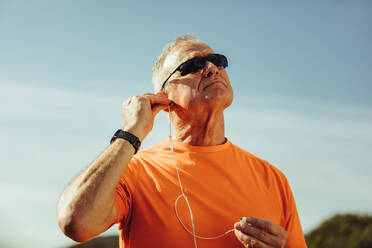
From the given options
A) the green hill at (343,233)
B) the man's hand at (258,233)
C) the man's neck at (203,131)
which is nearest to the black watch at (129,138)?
the man's neck at (203,131)

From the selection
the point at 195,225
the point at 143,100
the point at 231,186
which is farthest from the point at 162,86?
the point at 195,225

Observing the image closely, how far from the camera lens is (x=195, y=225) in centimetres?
279

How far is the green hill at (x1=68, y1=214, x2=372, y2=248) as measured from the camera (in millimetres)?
11336

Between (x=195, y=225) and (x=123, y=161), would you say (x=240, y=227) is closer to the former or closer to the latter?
(x=195, y=225)

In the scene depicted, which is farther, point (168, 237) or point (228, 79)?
point (228, 79)

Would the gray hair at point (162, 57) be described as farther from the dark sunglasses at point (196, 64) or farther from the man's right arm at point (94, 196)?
the man's right arm at point (94, 196)

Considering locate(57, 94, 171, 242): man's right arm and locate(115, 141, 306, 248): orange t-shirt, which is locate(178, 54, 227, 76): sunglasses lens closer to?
locate(115, 141, 306, 248): orange t-shirt

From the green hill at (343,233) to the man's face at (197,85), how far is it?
9.48m

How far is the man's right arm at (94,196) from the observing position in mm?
2361

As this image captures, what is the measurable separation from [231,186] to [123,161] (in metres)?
1.07

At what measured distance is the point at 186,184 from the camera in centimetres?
304

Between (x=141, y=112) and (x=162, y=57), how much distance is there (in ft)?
4.26

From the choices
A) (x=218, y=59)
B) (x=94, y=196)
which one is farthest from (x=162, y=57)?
(x=94, y=196)

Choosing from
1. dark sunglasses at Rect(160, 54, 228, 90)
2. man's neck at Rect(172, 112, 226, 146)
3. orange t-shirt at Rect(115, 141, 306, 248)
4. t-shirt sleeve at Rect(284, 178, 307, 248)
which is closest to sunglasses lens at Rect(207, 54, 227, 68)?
dark sunglasses at Rect(160, 54, 228, 90)
